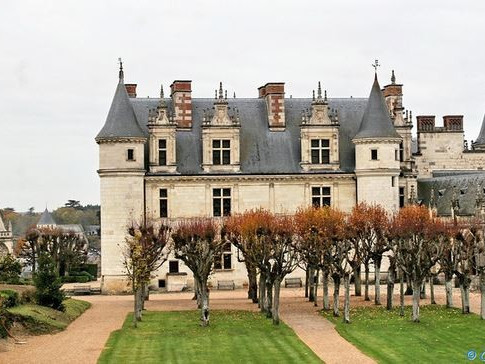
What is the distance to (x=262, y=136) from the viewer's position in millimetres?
51906

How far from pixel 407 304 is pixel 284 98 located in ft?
53.2

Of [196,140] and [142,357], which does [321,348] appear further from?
[196,140]

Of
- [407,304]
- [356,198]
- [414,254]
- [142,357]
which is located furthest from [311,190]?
[142,357]

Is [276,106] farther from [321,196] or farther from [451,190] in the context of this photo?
[451,190]

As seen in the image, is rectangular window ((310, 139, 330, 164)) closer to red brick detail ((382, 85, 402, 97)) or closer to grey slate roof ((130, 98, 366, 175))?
grey slate roof ((130, 98, 366, 175))

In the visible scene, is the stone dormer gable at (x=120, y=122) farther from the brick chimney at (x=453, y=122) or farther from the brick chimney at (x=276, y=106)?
the brick chimney at (x=453, y=122)

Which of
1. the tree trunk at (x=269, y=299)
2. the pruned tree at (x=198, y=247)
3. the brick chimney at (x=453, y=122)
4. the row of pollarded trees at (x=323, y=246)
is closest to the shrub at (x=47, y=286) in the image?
the row of pollarded trees at (x=323, y=246)

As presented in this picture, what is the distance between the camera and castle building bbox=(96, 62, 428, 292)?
1924 inches

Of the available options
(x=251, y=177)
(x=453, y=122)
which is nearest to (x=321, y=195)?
(x=251, y=177)

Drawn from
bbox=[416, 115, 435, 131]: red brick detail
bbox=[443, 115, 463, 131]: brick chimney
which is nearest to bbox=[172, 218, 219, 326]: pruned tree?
bbox=[416, 115, 435, 131]: red brick detail

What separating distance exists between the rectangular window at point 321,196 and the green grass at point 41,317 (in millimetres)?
16168

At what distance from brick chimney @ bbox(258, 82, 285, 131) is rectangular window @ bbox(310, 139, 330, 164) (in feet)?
6.84

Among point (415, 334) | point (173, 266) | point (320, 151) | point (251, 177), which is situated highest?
point (320, 151)

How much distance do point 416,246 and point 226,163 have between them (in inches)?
629
